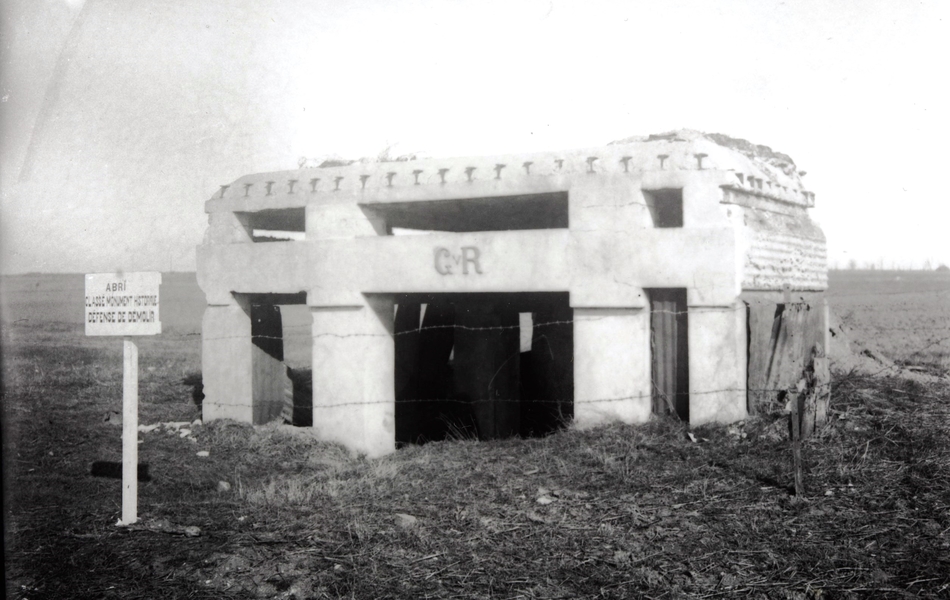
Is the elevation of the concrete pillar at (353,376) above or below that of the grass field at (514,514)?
above

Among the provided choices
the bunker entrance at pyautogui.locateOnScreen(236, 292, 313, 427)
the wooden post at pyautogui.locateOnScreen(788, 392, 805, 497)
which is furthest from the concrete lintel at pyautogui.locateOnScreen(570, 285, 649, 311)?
the bunker entrance at pyautogui.locateOnScreen(236, 292, 313, 427)

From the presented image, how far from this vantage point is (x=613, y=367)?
28.5 ft

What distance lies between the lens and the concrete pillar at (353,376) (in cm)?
1036

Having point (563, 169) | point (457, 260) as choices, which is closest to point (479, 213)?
point (457, 260)

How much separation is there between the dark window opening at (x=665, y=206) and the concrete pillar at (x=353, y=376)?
3.77 m

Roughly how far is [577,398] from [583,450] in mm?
1186

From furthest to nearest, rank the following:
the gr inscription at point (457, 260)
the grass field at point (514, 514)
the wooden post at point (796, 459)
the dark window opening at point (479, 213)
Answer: the dark window opening at point (479, 213) < the gr inscription at point (457, 260) < the wooden post at point (796, 459) < the grass field at point (514, 514)

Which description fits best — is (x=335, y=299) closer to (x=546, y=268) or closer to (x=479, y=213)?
(x=479, y=213)

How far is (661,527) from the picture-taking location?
5.59 meters

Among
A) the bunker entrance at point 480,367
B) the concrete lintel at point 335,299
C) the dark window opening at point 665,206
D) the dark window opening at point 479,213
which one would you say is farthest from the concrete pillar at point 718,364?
the concrete lintel at point 335,299

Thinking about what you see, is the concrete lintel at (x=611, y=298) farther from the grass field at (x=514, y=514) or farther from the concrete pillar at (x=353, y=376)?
the concrete pillar at (x=353, y=376)

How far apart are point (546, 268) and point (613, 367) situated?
53.6 inches

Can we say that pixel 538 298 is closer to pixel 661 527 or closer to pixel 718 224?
pixel 718 224

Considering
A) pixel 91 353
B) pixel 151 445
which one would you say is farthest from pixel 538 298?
pixel 91 353
